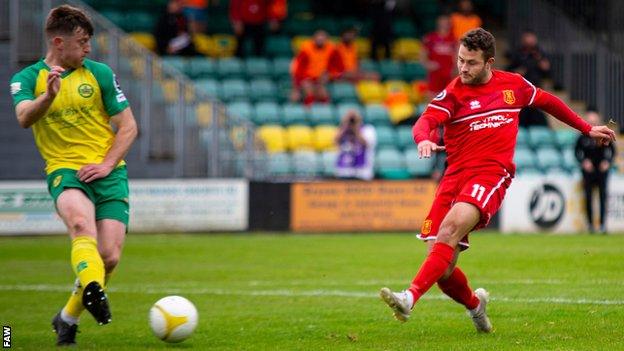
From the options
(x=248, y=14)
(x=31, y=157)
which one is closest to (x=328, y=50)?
(x=248, y=14)

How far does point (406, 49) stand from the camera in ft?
97.3

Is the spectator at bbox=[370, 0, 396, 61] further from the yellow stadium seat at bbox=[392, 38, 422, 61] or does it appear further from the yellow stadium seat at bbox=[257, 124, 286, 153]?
the yellow stadium seat at bbox=[257, 124, 286, 153]

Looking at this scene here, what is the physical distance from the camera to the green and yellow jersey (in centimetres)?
885

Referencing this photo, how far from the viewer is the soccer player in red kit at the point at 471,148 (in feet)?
28.9

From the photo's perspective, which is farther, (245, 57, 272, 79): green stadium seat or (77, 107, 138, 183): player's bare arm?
(245, 57, 272, 79): green stadium seat

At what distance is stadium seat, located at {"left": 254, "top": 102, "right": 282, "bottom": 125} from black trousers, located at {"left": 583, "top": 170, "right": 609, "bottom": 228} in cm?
653

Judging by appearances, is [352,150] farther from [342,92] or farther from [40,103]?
[40,103]

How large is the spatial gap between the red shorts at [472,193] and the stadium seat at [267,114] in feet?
55.1

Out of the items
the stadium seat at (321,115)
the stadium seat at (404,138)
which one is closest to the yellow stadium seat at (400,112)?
the stadium seat at (404,138)

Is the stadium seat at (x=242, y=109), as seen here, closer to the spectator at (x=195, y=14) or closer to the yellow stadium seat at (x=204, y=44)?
the yellow stadium seat at (x=204, y=44)

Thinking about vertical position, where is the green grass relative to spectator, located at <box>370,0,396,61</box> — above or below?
below

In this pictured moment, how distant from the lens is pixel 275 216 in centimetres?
2278

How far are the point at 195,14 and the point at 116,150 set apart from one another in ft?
62.4

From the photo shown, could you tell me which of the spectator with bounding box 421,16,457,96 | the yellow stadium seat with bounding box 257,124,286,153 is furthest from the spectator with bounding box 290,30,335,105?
the spectator with bounding box 421,16,457,96
